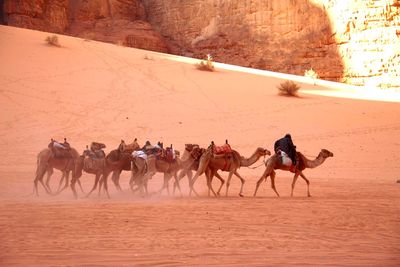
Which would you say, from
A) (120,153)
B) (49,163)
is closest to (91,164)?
(120,153)

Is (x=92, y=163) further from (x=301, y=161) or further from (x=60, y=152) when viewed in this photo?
(x=301, y=161)

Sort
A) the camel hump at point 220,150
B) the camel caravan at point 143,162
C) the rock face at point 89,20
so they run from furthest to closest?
the rock face at point 89,20 → the camel hump at point 220,150 → the camel caravan at point 143,162

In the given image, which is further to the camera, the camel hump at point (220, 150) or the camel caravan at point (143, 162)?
the camel hump at point (220, 150)

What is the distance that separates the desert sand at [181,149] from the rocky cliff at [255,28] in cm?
730

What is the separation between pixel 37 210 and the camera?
7.45 metres

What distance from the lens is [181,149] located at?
48.1 feet

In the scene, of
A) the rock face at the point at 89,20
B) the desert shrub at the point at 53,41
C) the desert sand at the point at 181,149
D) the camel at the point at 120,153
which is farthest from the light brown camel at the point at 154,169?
the rock face at the point at 89,20

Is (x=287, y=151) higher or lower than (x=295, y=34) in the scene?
lower

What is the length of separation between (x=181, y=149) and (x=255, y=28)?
847 inches

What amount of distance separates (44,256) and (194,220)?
7.44 ft

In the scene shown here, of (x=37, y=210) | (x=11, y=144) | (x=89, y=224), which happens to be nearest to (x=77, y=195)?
(x=37, y=210)

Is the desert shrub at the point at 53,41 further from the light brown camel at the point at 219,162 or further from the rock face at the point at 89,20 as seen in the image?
the light brown camel at the point at 219,162

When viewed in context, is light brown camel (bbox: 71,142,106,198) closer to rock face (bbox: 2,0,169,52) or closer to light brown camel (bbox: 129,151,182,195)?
light brown camel (bbox: 129,151,182,195)

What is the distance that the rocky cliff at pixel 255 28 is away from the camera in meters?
30.0
